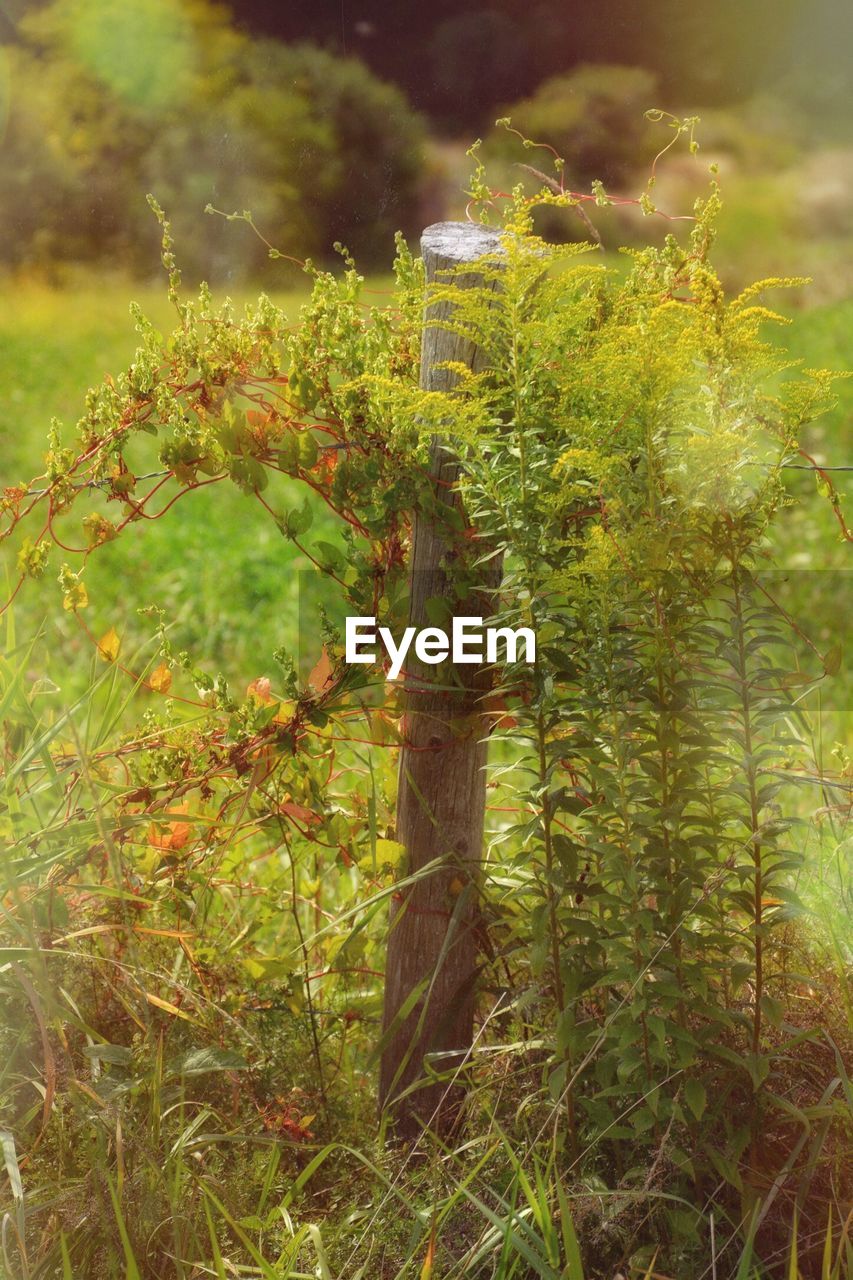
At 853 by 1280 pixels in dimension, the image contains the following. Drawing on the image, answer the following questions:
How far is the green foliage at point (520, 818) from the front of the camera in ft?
5.85

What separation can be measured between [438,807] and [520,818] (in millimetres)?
170

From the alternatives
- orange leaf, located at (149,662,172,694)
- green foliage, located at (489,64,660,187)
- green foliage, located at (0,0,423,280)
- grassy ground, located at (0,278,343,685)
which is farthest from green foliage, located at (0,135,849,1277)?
green foliage, located at (489,64,660,187)

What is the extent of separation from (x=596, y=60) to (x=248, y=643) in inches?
226

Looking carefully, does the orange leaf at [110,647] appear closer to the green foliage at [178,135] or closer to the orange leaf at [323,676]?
the orange leaf at [323,676]

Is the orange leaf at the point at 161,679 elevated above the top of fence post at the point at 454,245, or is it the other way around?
the top of fence post at the point at 454,245

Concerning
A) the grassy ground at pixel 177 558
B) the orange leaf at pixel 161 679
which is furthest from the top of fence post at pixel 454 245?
the grassy ground at pixel 177 558

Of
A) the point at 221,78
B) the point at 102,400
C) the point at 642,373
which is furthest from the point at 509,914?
the point at 221,78

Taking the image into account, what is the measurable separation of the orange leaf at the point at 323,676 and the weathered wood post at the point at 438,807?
0.43 ft

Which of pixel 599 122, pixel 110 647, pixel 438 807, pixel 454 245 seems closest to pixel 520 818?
pixel 438 807

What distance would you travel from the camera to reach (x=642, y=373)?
1.74m

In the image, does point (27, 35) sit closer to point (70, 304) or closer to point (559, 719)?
point (70, 304)

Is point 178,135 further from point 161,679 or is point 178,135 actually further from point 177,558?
point 161,679

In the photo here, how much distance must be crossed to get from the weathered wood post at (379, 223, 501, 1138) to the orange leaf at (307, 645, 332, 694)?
0.43 feet
